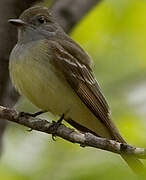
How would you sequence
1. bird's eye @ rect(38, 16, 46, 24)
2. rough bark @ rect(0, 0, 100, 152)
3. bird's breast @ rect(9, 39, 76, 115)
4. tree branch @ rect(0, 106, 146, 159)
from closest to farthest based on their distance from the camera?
tree branch @ rect(0, 106, 146, 159) < bird's breast @ rect(9, 39, 76, 115) < rough bark @ rect(0, 0, 100, 152) < bird's eye @ rect(38, 16, 46, 24)

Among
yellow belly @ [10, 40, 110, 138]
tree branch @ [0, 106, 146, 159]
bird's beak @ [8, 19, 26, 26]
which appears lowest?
tree branch @ [0, 106, 146, 159]

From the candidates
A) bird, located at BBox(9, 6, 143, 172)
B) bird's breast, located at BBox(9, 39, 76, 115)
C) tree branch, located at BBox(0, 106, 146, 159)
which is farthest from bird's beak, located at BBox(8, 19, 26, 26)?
tree branch, located at BBox(0, 106, 146, 159)

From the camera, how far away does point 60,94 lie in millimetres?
4168

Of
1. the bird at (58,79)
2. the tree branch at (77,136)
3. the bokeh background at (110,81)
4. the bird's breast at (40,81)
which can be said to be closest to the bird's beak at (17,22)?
the bird at (58,79)

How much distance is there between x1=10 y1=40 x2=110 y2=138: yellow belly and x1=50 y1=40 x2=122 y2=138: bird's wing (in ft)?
0.23

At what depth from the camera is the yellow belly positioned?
13.4ft

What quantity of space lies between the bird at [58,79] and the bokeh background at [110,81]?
767 mm

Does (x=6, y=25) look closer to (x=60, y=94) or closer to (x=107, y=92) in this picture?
(x=60, y=94)

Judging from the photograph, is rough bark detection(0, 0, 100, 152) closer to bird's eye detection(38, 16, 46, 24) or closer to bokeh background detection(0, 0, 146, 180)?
bird's eye detection(38, 16, 46, 24)

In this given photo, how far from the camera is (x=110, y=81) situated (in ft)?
21.3

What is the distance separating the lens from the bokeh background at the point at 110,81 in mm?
5338

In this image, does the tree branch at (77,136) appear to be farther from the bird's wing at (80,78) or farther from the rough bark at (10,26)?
the rough bark at (10,26)

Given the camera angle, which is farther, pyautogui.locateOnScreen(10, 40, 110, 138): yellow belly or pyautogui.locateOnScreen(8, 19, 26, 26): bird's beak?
pyautogui.locateOnScreen(8, 19, 26, 26): bird's beak

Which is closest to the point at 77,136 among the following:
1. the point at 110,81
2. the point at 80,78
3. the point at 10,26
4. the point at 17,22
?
the point at 80,78
